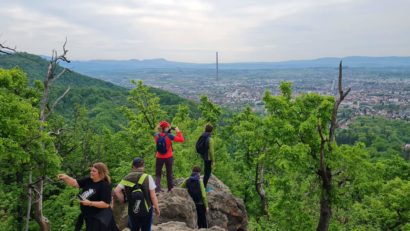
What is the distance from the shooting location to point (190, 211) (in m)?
12.0

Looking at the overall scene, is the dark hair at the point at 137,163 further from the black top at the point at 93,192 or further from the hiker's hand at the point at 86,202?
the hiker's hand at the point at 86,202

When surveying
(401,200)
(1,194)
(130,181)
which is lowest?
(401,200)

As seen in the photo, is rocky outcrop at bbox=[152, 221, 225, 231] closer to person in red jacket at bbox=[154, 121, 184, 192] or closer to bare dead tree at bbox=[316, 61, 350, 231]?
person in red jacket at bbox=[154, 121, 184, 192]

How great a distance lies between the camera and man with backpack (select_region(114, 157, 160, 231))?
23.8 feet

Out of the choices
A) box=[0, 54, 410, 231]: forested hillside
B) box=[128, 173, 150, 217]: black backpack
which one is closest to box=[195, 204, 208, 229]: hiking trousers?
box=[128, 173, 150, 217]: black backpack

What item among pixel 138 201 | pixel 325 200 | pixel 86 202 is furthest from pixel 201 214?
pixel 325 200

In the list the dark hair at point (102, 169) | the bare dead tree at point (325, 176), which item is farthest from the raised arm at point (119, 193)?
the bare dead tree at point (325, 176)

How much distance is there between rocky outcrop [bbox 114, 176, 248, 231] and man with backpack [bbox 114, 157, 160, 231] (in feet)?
4.61

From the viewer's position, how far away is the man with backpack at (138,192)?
726 cm

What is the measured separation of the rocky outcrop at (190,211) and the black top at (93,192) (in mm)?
2305

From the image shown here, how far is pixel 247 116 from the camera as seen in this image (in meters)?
29.6

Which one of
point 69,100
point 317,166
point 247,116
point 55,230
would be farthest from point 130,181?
point 69,100

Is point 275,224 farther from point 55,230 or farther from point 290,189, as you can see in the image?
point 55,230

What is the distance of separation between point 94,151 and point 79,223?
951 inches
